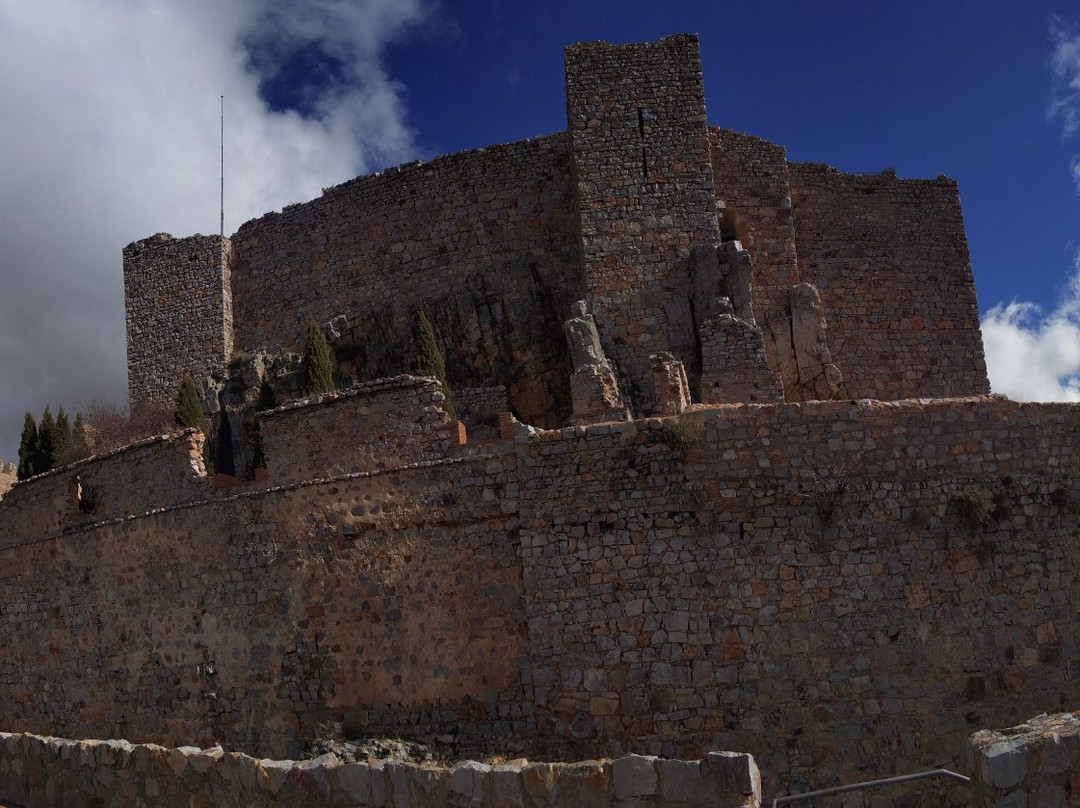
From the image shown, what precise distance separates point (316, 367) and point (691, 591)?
11.9 metres

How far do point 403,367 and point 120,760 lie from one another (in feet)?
51.2

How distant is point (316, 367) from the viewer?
824 inches

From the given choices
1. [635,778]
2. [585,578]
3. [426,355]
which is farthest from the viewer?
[426,355]

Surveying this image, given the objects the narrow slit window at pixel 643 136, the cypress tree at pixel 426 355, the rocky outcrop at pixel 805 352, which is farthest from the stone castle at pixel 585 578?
the cypress tree at pixel 426 355

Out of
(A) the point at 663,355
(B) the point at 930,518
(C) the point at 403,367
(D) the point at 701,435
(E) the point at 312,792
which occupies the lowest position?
(E) the point at 312,792

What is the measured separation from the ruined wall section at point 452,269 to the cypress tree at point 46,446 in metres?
4.98

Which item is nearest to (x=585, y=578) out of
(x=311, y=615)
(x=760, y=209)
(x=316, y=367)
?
(x=311, y=615)

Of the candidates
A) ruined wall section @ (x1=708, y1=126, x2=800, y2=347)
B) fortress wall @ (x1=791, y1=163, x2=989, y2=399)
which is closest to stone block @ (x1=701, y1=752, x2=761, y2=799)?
ruined wall section @ (x1=708, y1=126, x2=800, y2=347)

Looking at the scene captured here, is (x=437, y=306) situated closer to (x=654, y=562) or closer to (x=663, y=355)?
(x=663, y=355)

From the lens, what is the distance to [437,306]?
22.8m

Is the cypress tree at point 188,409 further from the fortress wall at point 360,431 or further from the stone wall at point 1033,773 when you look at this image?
the stone wall at point 1033,773

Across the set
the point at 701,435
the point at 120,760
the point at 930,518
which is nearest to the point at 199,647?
the point at 120,760

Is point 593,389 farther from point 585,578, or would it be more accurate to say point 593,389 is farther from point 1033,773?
point 1033,773

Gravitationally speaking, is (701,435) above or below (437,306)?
below
